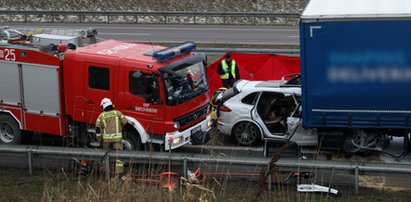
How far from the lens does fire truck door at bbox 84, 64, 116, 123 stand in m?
11.5

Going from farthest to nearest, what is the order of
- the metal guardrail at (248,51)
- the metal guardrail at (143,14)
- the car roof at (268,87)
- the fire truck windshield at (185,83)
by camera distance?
the metal guardrail at (143,14)
the metal guardrail at (248,51)
the car roof at (268,87)
the fire truck windshield at (185,83)

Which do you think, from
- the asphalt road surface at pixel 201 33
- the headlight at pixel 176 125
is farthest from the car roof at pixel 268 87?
the asphalt road surface at pixel 201 33

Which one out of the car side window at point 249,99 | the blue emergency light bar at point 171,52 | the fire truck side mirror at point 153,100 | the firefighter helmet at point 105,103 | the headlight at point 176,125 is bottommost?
the headlight at point 176,125

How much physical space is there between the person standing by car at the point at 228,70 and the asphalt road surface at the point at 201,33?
34.0 ft

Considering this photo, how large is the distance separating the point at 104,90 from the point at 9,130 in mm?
2690

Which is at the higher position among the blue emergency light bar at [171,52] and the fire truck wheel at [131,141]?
the blue emergency light bar at [171,52]

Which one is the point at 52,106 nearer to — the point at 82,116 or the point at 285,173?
the point at 82,116

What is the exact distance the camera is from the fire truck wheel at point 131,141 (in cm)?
1150

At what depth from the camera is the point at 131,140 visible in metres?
11.6

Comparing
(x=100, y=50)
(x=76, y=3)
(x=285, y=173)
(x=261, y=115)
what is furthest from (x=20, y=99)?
(x=76, y=3)

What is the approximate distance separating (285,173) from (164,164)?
6.39 feet

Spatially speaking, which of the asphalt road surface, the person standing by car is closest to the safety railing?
the person standing by car

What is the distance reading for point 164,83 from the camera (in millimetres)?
11203

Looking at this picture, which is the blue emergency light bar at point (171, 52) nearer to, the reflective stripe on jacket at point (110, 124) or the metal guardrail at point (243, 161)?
the reflective stripe on jacket at point (110, 124)
